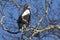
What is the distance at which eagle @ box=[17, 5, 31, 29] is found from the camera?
29.2 feet

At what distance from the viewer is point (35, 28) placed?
8.41 metres

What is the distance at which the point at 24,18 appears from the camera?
9047 mm

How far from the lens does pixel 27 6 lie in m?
9.49

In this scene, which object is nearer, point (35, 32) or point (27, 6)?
point (35, 32)

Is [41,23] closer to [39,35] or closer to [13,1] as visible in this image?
[39,35]

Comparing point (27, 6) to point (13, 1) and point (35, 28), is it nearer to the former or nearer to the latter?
point (13, 1)

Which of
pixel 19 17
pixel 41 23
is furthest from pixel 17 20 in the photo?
pixel 41 23

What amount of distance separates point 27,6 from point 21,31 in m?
1.16

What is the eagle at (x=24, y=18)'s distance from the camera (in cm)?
889

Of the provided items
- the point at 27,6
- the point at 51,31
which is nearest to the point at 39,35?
the point at 51,31

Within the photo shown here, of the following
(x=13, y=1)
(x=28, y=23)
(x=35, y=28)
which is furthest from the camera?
(x=13, y=1)

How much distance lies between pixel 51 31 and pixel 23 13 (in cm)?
101

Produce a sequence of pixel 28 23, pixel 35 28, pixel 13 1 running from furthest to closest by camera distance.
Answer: pixel 13 1 → pixel 28 23 → pixel 35 28

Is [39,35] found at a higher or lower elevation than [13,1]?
lower
